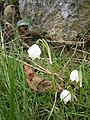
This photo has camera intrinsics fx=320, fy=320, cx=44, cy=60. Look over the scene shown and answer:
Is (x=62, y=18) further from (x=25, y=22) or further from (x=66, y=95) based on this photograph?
(x=66, y=95)

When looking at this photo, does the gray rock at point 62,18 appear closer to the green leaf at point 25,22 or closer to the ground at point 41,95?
the green leaf at point 25,22

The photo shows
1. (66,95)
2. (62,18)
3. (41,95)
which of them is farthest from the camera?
(62,18)

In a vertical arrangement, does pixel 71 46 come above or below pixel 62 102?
above

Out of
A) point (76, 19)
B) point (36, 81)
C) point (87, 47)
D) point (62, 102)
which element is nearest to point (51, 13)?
point (76, 19)

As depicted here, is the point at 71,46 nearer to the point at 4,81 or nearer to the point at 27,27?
the point at 27,27

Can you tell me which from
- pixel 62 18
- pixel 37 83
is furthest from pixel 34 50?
pixel 62 18

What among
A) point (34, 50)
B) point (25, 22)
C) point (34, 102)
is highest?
point (25, 22)

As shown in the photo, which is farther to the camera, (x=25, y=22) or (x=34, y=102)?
(x=25, y=22)
